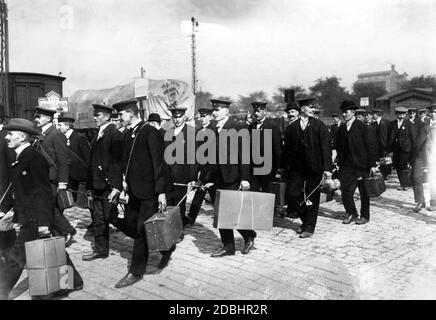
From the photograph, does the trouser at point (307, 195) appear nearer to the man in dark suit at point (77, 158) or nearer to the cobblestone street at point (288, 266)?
the cobblestone street at point (288, 266)

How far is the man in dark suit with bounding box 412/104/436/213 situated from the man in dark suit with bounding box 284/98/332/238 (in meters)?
2.64

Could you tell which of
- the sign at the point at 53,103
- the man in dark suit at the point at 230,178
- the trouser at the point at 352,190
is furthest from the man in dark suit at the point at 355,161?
the sign at the point at 53,103

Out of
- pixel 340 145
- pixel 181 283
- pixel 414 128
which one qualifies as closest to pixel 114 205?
pixel 181 283

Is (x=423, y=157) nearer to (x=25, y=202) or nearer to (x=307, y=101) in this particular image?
(x=307, y=101)

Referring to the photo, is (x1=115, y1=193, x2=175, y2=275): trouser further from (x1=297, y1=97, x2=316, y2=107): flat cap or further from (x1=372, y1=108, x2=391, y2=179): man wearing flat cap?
(x1=372, y1=108, x2=391, y2=179): man wearing flat cap

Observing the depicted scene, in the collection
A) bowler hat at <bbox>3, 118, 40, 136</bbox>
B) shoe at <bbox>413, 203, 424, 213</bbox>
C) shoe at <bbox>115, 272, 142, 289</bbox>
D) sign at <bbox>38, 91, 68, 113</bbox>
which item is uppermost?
sign at <bbox>38, 91, 68, 113</bbox>

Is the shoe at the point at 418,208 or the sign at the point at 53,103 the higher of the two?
the sign at the point at 53,103

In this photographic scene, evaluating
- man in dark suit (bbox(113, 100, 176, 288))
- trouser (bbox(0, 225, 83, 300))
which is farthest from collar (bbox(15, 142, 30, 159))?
man in dark suit (bbox(113, 100, 176, 288))

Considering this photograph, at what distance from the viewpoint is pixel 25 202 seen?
392 cm

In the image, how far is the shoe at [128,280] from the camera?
4.21m

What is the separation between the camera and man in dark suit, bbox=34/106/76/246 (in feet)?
19.5

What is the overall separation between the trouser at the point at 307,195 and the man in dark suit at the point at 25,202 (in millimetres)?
3765

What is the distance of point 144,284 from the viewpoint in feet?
14.2
